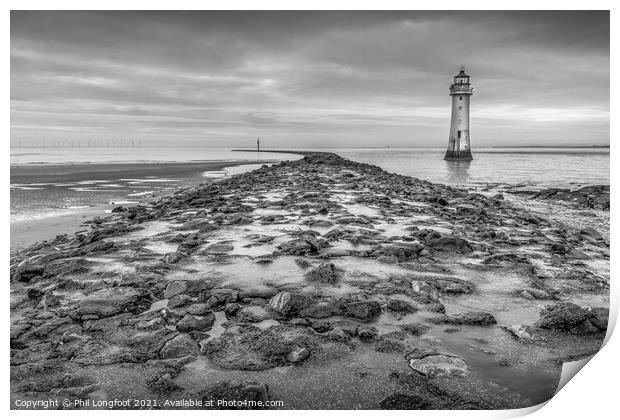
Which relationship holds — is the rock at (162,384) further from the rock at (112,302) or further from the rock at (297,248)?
the rock at (297,248)

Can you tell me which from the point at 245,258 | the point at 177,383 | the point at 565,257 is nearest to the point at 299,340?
the point at 177,383

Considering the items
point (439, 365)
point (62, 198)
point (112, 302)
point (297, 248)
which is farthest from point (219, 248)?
point (62, 198)

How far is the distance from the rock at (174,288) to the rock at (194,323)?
2.24ft

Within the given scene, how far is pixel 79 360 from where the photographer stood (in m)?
2.97

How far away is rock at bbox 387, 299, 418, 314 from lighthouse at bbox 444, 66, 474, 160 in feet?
131

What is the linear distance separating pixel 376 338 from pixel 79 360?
7.15ft

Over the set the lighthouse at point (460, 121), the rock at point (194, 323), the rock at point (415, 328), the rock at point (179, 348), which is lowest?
the rock at point (415, 328)

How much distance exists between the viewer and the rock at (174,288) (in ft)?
13.9

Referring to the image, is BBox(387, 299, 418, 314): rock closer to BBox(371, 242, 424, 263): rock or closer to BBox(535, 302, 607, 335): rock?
BBox(535, 302, 607, 335): rock

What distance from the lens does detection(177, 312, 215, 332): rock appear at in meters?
3.49

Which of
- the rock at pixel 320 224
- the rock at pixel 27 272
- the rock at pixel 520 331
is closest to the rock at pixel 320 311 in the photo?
the rock at pixel 520 331

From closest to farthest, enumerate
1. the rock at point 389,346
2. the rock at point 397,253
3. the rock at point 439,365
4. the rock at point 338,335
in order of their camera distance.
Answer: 1. the rock at point 439,365
2. the rock at point 389,346
3. the rock at point 338,335
4. the rock at point 397,253

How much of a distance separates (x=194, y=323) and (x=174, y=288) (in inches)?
36.8

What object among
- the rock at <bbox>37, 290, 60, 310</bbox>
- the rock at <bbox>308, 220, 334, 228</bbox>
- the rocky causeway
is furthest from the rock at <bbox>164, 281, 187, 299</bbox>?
the rock at <bbox>308, 220, 334, 228</bbox>
